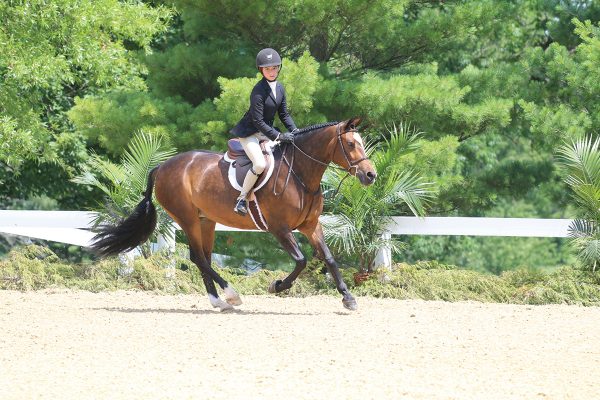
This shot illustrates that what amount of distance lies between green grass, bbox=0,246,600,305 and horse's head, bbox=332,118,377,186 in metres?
2.61

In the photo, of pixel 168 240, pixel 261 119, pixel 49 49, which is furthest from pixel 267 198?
pixel 49 49

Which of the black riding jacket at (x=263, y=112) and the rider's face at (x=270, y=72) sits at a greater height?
the rider's face at (x=270, y=72)

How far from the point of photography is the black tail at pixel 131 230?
12.0 meters

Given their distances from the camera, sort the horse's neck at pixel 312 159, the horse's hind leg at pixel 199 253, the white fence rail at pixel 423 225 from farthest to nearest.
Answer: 1. the white fence rail at pixel 423 225
2. the horse's hind leg at pixel 199 253
3. the horse's neck at pixel 312 159

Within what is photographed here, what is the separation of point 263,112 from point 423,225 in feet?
10.8

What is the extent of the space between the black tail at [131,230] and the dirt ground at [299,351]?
728mm

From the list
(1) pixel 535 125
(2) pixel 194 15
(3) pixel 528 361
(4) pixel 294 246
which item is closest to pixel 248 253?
(2) pixel 194 15

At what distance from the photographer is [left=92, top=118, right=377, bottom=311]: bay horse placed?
10.5m

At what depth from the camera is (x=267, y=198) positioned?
424 inches

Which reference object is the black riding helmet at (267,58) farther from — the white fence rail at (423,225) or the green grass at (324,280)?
the green grass at (324,280)

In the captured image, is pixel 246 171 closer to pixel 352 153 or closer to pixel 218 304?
pixel 352 153

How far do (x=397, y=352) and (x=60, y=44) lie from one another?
10118 millimetres

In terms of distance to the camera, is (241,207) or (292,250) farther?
(241,207)

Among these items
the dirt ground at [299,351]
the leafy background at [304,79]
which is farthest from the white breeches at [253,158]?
the leafy background at [304,79]
